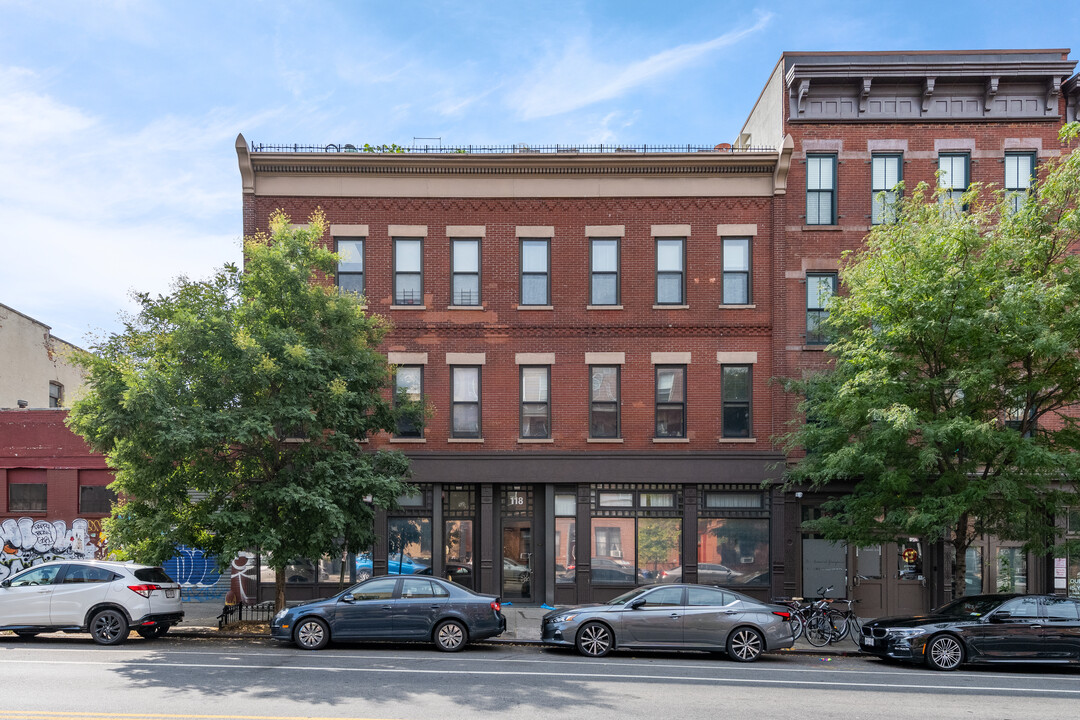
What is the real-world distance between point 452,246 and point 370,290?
2.49 m

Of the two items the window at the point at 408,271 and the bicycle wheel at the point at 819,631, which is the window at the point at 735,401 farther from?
the window at the point at 408,271

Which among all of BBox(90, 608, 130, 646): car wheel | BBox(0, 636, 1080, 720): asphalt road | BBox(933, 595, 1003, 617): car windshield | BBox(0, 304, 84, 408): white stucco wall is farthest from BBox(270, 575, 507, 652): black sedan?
BBox(0, 304, 84, 408): white stucco wall

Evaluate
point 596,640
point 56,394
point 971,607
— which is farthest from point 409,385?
point 56,394

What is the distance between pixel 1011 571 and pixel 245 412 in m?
19.4

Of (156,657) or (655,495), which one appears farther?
(655,495)

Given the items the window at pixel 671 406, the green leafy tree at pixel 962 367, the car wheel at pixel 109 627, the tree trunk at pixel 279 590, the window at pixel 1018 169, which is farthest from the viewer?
the window at pixel 671 406

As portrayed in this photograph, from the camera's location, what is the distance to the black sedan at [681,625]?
1444 centimetres

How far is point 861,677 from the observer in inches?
523

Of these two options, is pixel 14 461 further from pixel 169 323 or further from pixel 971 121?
pixel 971 121

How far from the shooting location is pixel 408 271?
72.0ft

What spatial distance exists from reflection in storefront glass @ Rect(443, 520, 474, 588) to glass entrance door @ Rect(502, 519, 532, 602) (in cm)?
90

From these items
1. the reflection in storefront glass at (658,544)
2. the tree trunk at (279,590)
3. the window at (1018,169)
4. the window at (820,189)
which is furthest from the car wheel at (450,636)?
the window at (1018,169)

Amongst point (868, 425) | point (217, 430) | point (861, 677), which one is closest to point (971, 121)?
point (868, 425)

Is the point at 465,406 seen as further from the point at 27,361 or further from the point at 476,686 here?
the point at 27,361
